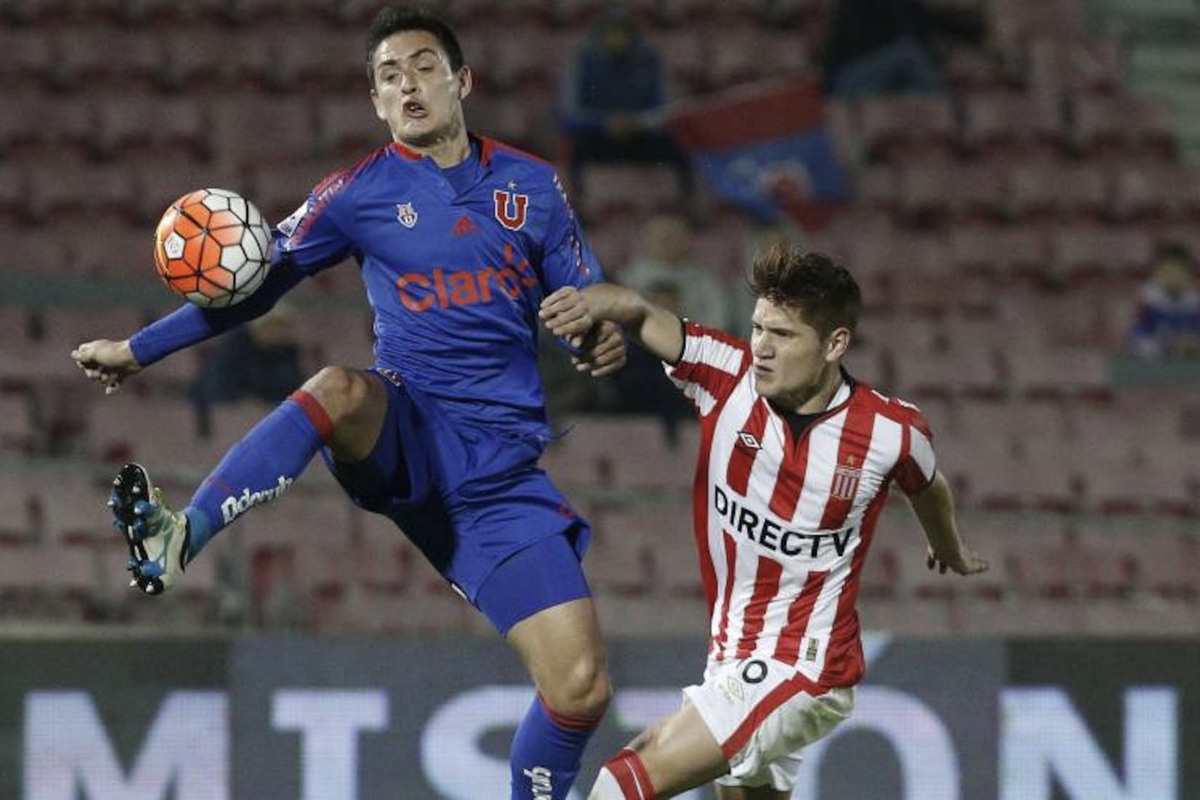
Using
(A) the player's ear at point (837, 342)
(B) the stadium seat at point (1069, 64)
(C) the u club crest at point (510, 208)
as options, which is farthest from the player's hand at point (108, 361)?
(B) the stadium seat at point (1069, 64)

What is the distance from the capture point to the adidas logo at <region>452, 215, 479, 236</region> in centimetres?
503

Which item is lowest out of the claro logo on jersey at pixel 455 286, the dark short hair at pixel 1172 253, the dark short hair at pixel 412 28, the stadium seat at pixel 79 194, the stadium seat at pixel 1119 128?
the claro logo on jersey at pixel 455 286

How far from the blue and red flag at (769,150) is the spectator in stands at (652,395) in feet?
7.62

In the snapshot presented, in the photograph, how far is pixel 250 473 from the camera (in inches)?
185

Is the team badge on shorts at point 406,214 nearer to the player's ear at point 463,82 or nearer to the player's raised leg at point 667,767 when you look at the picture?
the player's ear at point 463,82

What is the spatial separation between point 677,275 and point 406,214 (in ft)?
14.1

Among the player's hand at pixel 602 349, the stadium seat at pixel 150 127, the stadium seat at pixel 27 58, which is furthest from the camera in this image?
the stadium seat at pixel 27 58

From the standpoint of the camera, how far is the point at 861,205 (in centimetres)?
1151

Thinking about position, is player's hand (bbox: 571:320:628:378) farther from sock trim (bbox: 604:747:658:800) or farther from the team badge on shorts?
sock trim (bbox: 604:747:658:800)

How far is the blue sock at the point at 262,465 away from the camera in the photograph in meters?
4.64

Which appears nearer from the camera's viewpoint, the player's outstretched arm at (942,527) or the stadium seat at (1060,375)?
the player's outstretched arm at (942,527)

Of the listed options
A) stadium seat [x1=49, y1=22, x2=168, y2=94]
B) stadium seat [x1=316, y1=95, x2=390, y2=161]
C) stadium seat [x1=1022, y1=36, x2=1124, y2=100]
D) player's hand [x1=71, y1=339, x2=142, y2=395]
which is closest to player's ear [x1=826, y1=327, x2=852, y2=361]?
player's hand [x1=71, y1=339, x2=142, y2=395]

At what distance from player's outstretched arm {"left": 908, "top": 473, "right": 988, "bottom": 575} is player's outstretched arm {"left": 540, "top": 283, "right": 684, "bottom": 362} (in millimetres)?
694

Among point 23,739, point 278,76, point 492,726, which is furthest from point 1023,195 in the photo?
point 23,739
